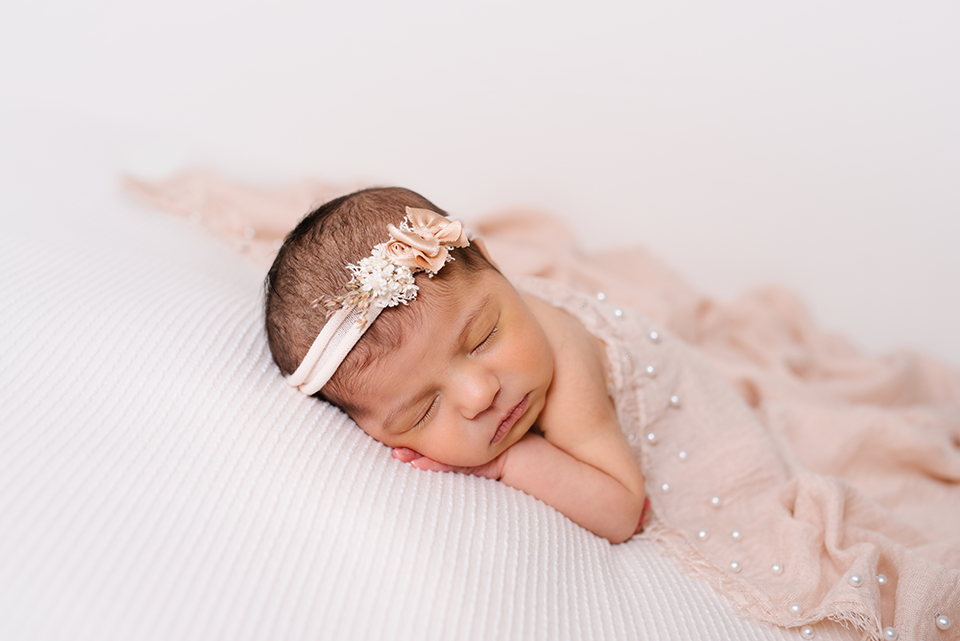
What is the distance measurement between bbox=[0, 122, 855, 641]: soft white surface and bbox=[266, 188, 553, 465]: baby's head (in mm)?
66

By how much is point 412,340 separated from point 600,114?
1.57 m

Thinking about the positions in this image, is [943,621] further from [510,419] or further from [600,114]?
[600,114]

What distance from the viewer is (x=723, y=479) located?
1590 mm

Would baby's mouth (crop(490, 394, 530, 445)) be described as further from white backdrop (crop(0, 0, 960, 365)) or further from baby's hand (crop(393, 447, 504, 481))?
white backdrop (crop(0, 0, 960, 365))

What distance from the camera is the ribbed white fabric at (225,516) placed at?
0.91m

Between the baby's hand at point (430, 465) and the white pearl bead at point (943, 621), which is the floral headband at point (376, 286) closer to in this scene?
the baby's hand at point (430, 465)

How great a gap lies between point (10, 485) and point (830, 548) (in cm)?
140

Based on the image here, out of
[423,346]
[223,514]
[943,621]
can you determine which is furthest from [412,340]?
[943,621]

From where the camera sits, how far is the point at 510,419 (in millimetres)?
1366

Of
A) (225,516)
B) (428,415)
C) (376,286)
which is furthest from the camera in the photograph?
(428,415)

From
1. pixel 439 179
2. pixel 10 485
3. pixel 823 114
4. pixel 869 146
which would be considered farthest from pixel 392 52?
pixel 10 485

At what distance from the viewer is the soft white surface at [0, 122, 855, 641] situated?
91 cm

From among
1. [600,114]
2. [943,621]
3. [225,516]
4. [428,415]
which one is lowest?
[225,516]

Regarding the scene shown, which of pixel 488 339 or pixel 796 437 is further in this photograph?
pixel 796 437
